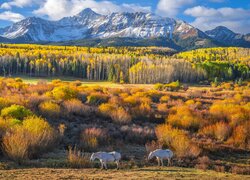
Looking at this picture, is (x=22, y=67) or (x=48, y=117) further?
(x=22, y=67)

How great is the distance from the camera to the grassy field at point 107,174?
12.4m

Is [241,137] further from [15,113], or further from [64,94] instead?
[64,94]

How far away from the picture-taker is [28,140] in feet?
54.6

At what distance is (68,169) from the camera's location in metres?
14.2

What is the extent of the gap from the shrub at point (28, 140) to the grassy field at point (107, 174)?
72.6 inches

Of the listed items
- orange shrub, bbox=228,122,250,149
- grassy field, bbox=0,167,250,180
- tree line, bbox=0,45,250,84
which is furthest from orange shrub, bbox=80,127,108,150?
tree line, bbox=0,45,250,84

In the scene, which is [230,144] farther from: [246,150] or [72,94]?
[72,94]

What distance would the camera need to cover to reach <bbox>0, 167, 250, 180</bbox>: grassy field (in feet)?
40.8

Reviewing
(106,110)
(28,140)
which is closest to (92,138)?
(28,140)

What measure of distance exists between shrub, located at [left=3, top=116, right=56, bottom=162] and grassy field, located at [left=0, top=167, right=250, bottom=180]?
72.6 inches

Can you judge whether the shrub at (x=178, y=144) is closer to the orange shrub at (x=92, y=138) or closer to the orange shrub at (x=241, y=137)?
the orange shrub at (x=92, y=138)

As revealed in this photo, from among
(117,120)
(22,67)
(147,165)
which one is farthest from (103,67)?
(147,165)

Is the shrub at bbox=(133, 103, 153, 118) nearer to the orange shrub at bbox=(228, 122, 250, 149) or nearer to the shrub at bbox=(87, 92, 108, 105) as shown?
the shrub at bbox=(87, 92, 108, 105)

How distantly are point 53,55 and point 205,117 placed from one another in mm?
120085
